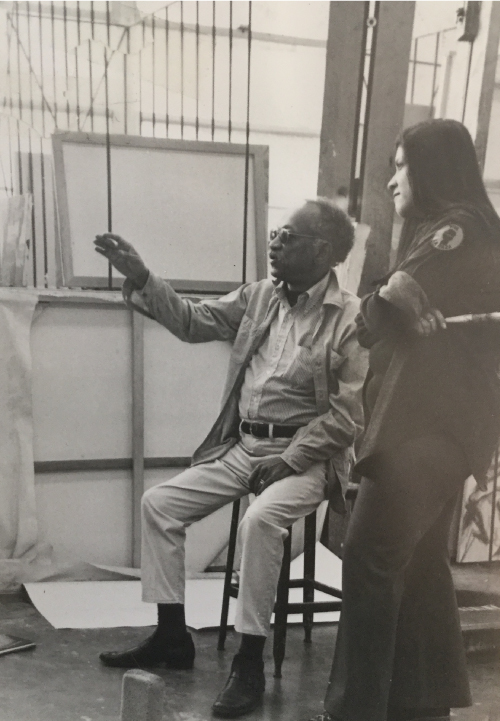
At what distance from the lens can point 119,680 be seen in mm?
2492

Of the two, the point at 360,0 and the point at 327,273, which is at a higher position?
the point at 360,0

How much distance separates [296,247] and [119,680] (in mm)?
1431

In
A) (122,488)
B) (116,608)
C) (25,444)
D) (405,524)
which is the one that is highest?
(405,524)

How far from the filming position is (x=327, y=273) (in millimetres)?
2670

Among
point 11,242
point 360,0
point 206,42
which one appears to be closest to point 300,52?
point 360,0

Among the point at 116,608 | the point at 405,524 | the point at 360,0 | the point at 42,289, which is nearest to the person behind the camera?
the point at 405,524

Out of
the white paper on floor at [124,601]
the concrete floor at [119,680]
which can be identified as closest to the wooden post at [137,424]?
the white paper on floor at [124,601]

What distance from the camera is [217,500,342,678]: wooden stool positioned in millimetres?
2615

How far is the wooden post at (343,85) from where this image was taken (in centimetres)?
263

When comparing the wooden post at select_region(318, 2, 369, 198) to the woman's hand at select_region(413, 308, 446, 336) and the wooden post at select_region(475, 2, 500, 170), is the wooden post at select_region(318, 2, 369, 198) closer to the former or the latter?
the wooden post at select_region(475, 2, 500, 170)

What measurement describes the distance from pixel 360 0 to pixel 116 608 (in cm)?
228

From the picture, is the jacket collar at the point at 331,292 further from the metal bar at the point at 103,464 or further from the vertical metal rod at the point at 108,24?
the vertical metal rod at the point at 108,24

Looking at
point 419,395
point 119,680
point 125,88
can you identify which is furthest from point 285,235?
point 119,680

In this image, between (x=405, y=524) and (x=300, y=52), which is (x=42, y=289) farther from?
(x=405, y=524)
